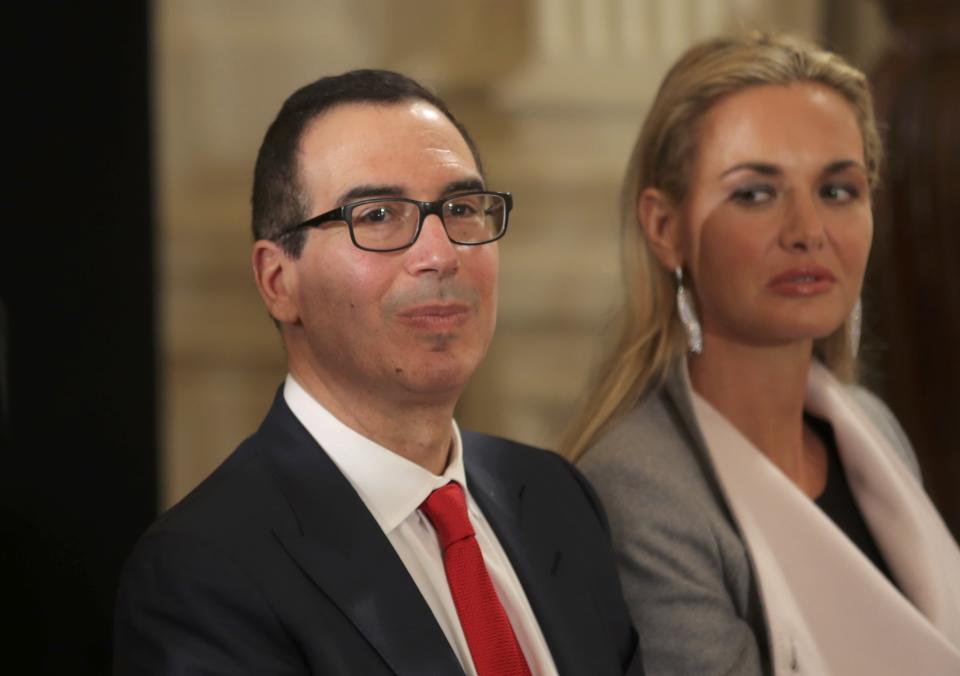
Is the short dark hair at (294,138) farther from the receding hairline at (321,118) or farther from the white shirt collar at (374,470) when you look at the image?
the white shirt collar at (374,470)

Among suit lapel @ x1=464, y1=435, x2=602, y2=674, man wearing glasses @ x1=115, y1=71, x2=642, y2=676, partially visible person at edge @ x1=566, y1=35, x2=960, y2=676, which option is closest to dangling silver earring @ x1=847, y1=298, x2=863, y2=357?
partially visible person at edge @ x1=566, y1=35, x2=960, y2=676

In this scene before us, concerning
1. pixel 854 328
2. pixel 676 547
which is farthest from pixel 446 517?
pixel 854 328

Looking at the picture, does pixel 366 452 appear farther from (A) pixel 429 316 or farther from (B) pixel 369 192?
(B) pixel 369 192

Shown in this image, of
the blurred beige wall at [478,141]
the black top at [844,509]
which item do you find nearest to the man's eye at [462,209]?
the black top at [844,509]

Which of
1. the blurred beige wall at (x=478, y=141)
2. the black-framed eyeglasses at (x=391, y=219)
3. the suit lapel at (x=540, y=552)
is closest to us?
the black-framed eyeglasses at (x=391, y=219)

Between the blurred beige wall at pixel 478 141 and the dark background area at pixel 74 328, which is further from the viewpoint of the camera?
the blurred beige wall at pixel 478 141

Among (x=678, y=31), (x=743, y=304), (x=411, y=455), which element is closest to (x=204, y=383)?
(x=678, y=31)

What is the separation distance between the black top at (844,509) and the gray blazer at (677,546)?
307mm

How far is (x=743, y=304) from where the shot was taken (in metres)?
2.24

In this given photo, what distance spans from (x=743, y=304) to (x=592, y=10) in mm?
1707

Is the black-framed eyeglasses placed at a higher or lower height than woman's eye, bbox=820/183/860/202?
higher

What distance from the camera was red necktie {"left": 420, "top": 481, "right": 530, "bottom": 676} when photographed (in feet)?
5.56

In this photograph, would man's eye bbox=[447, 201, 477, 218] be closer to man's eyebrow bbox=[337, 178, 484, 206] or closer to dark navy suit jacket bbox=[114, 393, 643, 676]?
man's eyebrow bbox=[337, 178, 484, 206]

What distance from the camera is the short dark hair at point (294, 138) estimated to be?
174 cm
